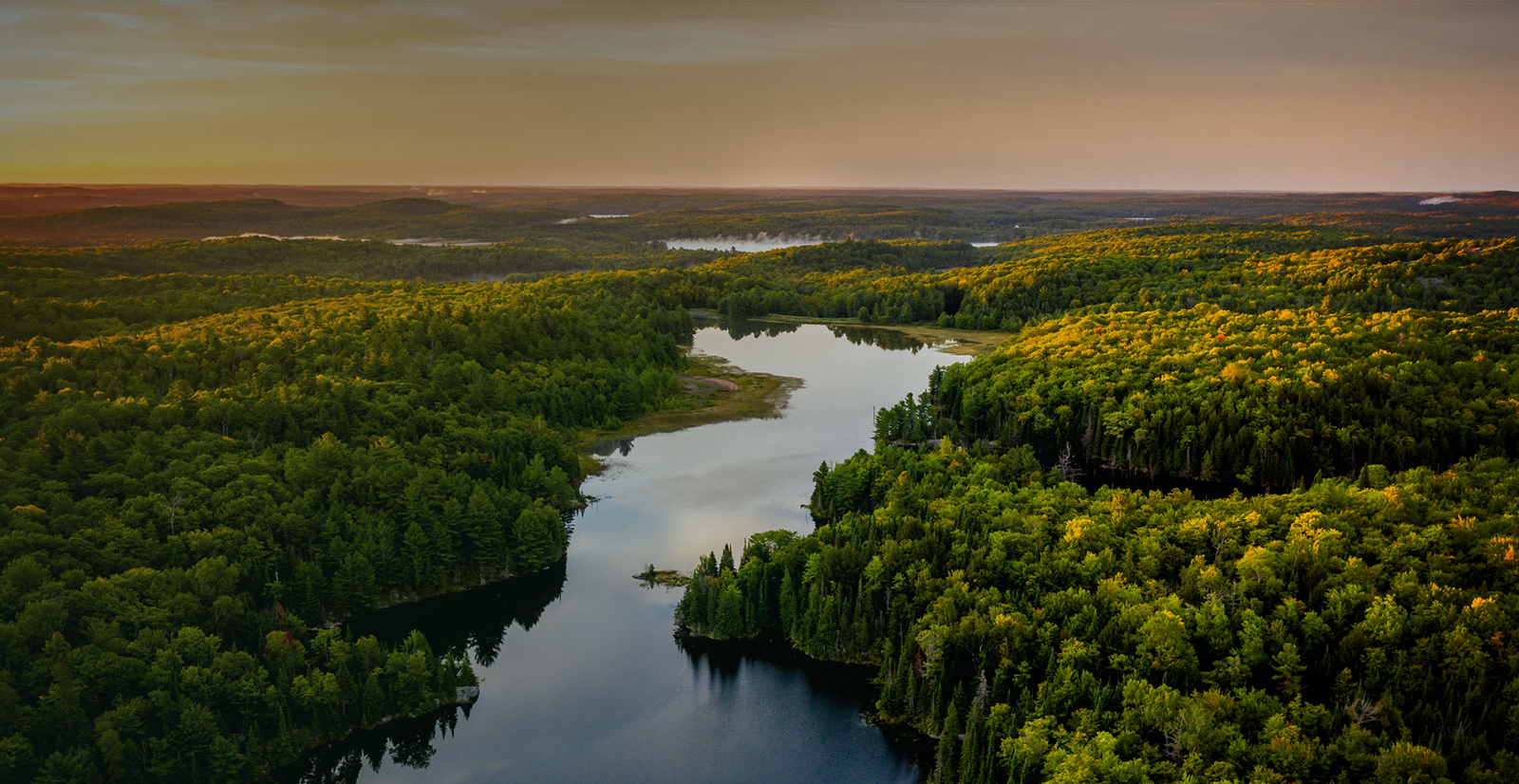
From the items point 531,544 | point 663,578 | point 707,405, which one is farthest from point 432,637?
Answer: point 707,405

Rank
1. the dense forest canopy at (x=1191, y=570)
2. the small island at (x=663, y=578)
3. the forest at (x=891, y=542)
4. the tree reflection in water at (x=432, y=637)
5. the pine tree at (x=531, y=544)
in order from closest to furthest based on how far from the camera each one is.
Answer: the dense forest canopy at (x=1191, y=570) → the forest at (x=891, y=542) → the tree reflection in water at (x=432, y=637) → the small island at (x=663, y=578) → the pine tree at (x=531, y=544)

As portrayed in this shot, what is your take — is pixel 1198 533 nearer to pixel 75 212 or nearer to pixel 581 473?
pixel 581 473

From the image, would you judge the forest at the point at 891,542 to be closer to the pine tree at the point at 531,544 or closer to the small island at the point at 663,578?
the pine tree at the point at 531,544

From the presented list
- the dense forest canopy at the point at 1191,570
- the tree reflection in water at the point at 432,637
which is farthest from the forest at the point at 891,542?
the tree reflection in water at the point at 432,637

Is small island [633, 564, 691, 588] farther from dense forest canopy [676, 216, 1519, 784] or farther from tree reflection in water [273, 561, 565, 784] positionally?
tree reflection in water [273, 561, 565, 784]

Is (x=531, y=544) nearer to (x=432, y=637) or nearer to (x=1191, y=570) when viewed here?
(x=432, y=637)

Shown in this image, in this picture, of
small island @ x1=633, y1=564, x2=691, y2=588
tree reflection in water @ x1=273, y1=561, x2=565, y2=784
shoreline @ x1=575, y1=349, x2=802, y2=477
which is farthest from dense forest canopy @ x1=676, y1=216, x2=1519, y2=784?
shoreline @ x1=575, y1=349, x2=802, y2=477

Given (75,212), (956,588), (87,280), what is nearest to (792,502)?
(956,588)

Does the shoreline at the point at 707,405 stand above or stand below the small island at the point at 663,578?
above
